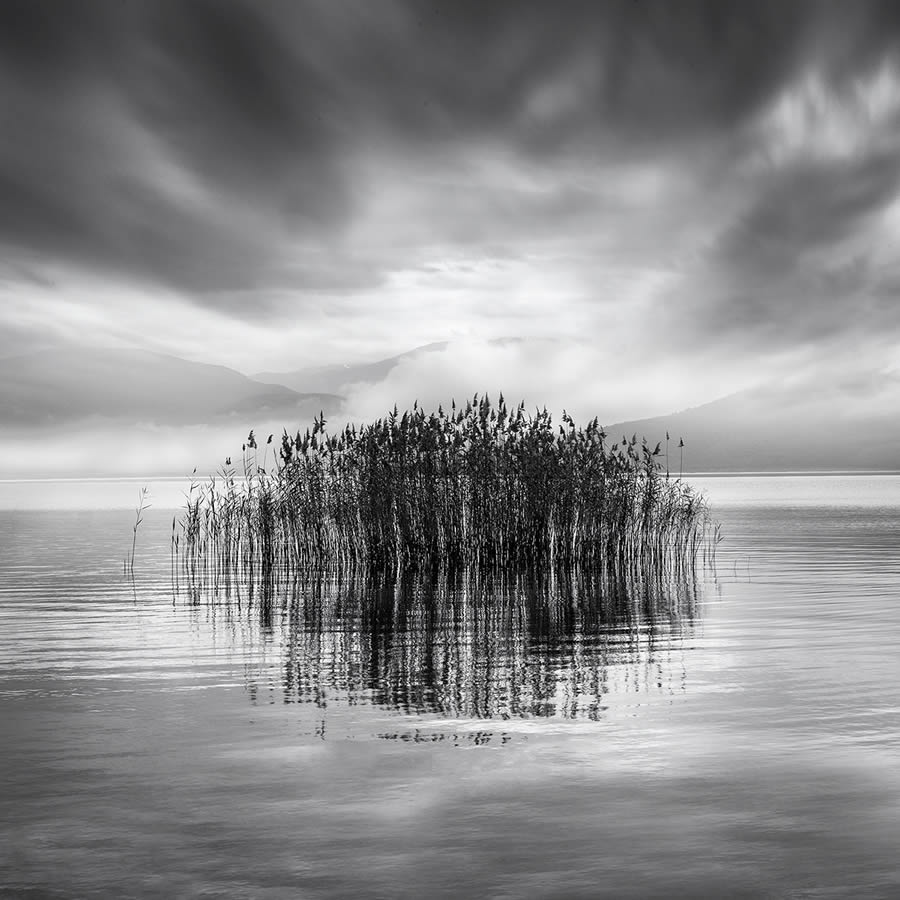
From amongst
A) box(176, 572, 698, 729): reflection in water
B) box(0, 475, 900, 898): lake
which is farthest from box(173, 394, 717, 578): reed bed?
box(0, 475, 900, 898): lake

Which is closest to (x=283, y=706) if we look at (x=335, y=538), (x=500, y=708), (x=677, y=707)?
(x=500, y=708)

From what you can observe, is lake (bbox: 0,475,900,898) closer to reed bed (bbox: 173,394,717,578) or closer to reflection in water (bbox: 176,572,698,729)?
reflection in water (bbox: 176,572,698,729)

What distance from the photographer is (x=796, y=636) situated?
1516 cm

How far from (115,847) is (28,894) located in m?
0.76

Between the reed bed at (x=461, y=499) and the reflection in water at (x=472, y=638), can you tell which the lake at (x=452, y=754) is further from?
the reed bed at (x=461, y=499)

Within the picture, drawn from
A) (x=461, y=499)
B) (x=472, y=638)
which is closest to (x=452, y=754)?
(x=472, y=638)

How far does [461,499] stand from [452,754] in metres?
18.0

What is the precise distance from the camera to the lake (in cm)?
613

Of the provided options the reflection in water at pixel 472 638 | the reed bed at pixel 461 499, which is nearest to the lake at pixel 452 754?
the reflection in water at pixel 472 638

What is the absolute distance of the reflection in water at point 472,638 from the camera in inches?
439

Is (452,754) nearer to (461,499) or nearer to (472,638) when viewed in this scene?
(472,638)

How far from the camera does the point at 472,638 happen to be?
1559cm

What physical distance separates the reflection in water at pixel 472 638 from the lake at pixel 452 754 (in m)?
0.08

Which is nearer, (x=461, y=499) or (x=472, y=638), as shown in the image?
(x=472, y=638)
